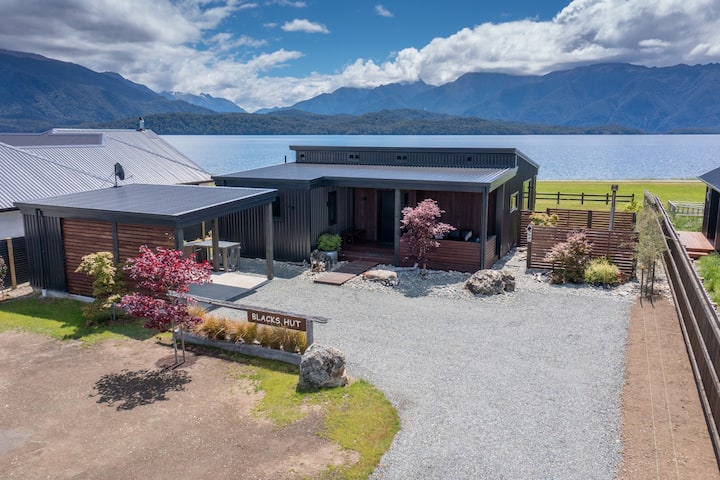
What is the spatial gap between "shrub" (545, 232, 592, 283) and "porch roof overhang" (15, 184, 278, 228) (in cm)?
933

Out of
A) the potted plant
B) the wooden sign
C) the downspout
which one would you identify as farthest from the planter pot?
the wooden sign

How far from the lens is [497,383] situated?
9242mm

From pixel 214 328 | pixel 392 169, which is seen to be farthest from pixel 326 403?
pixel 392 169

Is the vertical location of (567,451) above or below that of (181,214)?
below

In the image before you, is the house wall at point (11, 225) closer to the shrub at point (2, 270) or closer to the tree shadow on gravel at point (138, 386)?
the shrub at point (2, 270)

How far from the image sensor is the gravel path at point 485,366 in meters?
7.02

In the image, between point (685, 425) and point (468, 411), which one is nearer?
point (685, 425)

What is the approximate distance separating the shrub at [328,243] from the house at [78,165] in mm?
7403

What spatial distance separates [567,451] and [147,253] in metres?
8.45

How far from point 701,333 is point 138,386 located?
1045 cm

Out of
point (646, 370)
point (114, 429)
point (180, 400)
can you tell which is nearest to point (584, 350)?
point (646, 370)

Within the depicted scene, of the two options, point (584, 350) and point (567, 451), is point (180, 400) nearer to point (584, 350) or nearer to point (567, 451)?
point (567, 451)

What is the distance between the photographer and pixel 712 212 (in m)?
19.8

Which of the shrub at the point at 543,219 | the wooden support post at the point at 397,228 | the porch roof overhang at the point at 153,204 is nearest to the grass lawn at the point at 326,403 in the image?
the porch roof overhang at the point at 153,204
